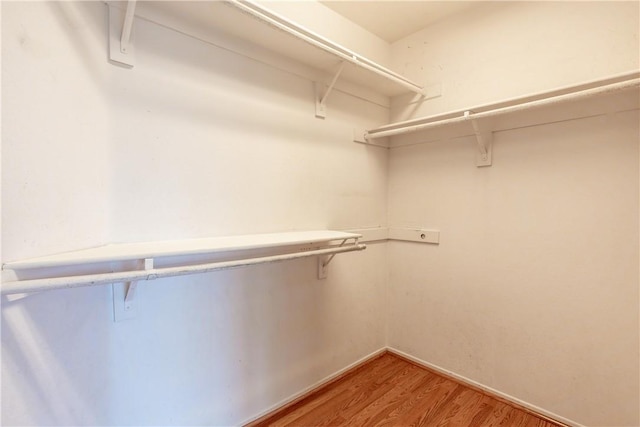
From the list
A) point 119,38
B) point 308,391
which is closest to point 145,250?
point 119,38

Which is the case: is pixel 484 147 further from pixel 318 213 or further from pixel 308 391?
pixel 308 391

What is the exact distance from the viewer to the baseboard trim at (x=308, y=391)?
5.24 feet

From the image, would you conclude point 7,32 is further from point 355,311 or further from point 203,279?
point 355,311

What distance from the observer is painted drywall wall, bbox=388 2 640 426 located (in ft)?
4.66

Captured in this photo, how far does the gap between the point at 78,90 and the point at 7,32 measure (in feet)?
0.85

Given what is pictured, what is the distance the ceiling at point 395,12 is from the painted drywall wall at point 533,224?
9 cm

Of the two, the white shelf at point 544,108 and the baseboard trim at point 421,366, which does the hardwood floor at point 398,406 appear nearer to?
the baseboard trim at point 421,366

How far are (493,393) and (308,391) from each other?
45.2 inches

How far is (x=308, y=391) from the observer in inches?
72.2

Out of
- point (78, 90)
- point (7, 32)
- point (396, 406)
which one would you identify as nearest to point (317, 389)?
point (396, 406)

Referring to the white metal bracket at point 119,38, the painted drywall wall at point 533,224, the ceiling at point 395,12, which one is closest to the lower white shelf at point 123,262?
the white metal bracket at point 119,38

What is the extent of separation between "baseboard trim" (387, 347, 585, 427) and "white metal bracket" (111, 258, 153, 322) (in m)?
1.91

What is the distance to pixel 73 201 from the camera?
992mm

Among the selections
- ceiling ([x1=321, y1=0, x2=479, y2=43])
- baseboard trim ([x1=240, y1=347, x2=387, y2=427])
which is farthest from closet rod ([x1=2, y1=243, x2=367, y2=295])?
ceiling ([x1=321, y1=0, x2=479, y2=43])
